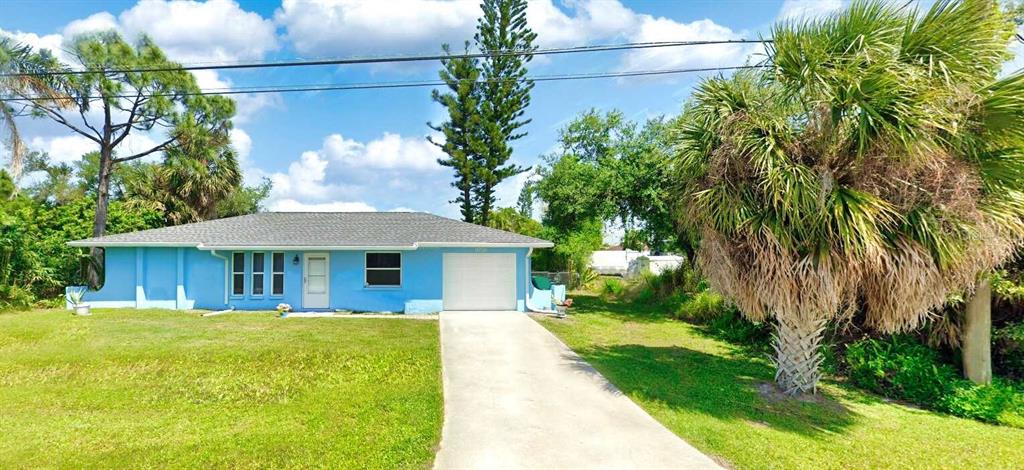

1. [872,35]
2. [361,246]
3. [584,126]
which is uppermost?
[584,126]

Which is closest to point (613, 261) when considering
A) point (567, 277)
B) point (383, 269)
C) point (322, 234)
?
point (567, 277)

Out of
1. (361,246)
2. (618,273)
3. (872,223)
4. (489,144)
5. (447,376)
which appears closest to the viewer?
(872,223)

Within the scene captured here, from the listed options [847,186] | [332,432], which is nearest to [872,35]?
[847,186]

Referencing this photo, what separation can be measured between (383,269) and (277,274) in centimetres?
340

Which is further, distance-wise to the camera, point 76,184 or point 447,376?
point 76,184

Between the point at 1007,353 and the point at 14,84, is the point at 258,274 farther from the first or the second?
the point at 1007,353

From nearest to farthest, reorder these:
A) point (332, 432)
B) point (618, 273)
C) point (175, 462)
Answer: point (175, 462) → point (332, 432) → point (618, 273)

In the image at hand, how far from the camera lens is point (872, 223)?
18.0 feet

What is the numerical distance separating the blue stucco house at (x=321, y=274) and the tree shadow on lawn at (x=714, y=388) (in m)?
5.62

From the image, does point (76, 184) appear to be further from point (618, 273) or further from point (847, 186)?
point (847, 186)

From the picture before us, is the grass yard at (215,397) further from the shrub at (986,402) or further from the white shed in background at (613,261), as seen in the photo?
the white shed in background at (613,261)

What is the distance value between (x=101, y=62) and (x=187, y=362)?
14.6 metres

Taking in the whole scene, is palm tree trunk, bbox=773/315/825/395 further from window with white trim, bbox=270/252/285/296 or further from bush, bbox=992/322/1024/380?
window with white trim, bbox=270/252/285/296

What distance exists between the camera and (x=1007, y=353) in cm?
717
